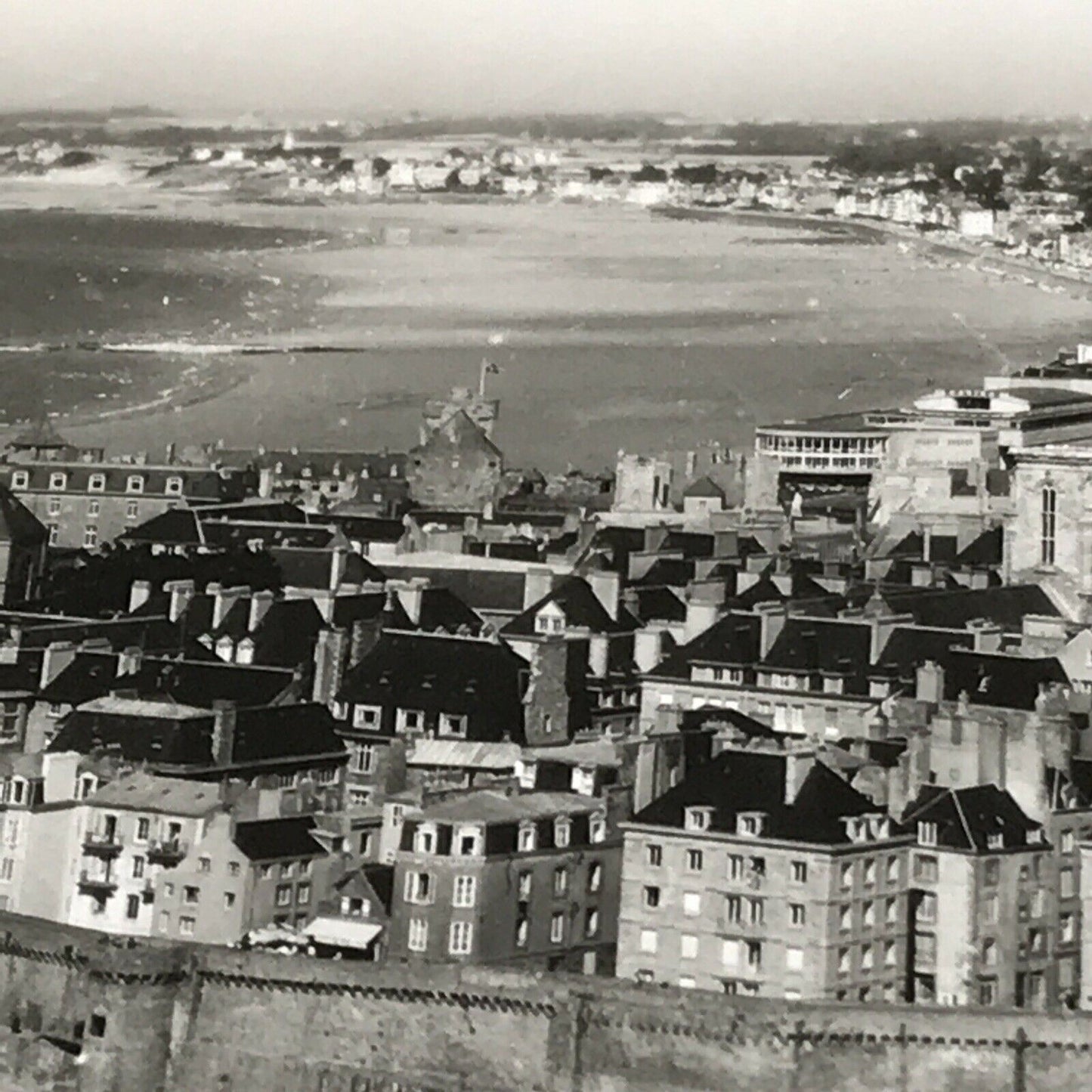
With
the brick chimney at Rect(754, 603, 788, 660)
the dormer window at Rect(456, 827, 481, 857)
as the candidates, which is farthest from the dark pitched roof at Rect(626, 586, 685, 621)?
the dormer window at Rect(456, 827, 481, 857)

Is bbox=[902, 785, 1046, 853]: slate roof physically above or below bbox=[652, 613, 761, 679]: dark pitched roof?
below

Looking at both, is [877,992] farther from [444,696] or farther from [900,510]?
[900,510]

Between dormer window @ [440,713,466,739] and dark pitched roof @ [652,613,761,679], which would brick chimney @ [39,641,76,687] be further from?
dark pitched roof @ [652,613,761,679]

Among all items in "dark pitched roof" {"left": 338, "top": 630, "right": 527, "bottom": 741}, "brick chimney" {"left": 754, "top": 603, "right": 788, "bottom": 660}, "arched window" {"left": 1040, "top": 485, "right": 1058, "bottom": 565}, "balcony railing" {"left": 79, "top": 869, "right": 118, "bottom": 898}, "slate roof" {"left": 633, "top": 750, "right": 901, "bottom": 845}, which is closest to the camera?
"slate roof" {"left": 633, "top": 750, "right": 901, "bottom": 845}

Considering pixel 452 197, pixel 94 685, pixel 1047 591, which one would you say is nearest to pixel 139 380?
pixel 452 197

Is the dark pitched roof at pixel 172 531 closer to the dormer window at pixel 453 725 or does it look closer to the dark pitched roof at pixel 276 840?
the dormer window at pixel 453 725

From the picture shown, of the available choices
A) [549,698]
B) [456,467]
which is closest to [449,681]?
[549,698]
